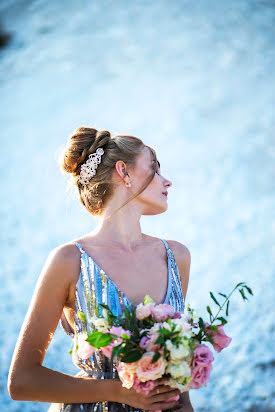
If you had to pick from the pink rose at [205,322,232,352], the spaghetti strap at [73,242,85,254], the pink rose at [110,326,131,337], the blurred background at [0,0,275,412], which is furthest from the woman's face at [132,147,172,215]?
the blurred background at [0,0,275,412]

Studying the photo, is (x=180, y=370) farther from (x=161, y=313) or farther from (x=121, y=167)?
(x=121, y=167)

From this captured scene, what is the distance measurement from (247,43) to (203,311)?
11.1 ft

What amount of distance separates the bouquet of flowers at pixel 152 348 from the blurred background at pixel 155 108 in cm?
426

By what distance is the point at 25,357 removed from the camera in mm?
1663

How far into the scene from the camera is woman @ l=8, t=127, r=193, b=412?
166cm

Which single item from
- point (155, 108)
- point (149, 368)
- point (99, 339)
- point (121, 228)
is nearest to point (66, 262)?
point (121, 228)

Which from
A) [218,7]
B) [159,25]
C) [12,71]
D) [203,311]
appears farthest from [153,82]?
[203,311]

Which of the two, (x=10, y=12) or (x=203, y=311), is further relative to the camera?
(x=10, y=12)

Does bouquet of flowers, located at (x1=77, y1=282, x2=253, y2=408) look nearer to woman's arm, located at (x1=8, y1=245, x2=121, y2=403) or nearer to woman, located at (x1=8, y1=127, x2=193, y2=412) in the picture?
woman, located at (x1=8, y1=127, x2=193, y2=412)

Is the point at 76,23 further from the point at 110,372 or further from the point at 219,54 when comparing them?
the point at 110,372

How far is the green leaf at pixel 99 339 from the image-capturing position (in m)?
1.45

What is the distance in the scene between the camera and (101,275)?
1.83 meters

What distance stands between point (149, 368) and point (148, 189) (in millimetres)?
757

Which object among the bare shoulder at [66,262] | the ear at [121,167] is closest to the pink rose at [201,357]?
the bare shoulder at [66,262]
